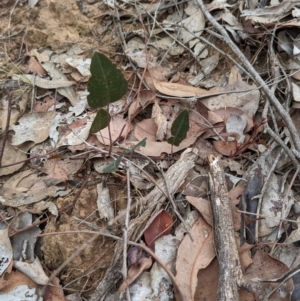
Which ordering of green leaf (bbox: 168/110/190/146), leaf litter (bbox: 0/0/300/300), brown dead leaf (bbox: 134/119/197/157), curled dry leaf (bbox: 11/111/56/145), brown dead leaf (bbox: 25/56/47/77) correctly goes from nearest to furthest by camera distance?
leaf litter (bbox: 0/0/300/300) < green leaf (bbox: 168/110/190/146) < brown dead leaf (bbox: 134/119/197/157) < curled dry leaf (bbox: 11/111/56/145) < brown dead leaf (bbox: 25/56/47/77)

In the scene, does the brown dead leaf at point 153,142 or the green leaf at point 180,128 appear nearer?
the green leaf at point 180,128

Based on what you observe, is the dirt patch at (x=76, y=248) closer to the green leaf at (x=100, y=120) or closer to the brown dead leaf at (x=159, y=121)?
the green leaf at (x=100, y=120)

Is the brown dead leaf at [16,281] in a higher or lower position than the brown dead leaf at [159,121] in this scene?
lower

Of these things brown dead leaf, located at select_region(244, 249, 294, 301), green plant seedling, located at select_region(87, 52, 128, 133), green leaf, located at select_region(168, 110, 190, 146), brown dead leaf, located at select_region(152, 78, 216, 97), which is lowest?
brown dead leaf, located at select_region(244, 249, 294, 301)

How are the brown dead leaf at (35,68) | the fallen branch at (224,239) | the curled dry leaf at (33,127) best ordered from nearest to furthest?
the fallen branch at (224,239)
the curled dry leaf at (33,127)
the brown dead leaf at (35,68)

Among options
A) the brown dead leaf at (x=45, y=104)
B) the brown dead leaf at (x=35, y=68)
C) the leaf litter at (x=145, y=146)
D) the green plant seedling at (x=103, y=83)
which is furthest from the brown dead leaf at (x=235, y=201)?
the brown dead leaf at (x=35, y=68)

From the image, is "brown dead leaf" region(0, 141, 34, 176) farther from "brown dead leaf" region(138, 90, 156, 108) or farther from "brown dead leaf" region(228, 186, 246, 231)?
"brown dead leaf" region(228, 186, 246, 231)

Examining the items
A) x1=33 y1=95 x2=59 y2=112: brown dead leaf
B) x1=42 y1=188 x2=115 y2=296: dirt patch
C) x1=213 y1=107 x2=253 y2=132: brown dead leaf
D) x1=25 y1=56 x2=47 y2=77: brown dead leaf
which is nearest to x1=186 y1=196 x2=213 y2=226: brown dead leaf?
x1=42 y1=188 x2=115 y2=296: dirt patch
